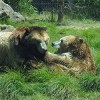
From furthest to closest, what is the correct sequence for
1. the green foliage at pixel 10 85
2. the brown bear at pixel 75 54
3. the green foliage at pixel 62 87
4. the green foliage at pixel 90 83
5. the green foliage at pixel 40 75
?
the brown bear at pixel 75 54 → the green foliage at pixel 40 75 → the green foliage at pixel 90 83 → the green foliage at pixel 62 87 → the green foliage at pixel 10 85

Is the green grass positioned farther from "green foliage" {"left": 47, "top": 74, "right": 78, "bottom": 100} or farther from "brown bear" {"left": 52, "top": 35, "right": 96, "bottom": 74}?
"brown bear" {"left": 52, "top": 35, "right": 96, "bottom": 74}

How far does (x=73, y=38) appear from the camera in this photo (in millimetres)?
7668

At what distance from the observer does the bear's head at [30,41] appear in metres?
7.13

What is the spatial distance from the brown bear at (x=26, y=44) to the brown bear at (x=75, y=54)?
17.3 inches

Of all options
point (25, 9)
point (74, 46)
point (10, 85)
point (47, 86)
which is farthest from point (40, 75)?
point (25, 9)

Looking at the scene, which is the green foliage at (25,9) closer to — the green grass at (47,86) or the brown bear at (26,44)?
the brown bear at (26,44)

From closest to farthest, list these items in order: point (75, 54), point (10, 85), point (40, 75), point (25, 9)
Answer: point (10, 85), point (40, 75), point (75, 54), point (25, 9)

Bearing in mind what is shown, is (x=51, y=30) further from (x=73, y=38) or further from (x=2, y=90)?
(x=2, y=90)

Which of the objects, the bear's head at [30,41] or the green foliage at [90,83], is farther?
the bear's head at [30,41]

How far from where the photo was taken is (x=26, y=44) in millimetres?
7207

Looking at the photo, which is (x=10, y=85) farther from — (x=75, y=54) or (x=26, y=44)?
(x=75, y=54)

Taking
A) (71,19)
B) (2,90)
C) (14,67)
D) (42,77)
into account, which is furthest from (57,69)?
(71,19)

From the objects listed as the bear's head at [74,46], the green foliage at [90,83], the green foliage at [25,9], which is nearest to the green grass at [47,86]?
the green foliage at [90,83]

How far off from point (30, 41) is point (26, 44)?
0.34 feet
